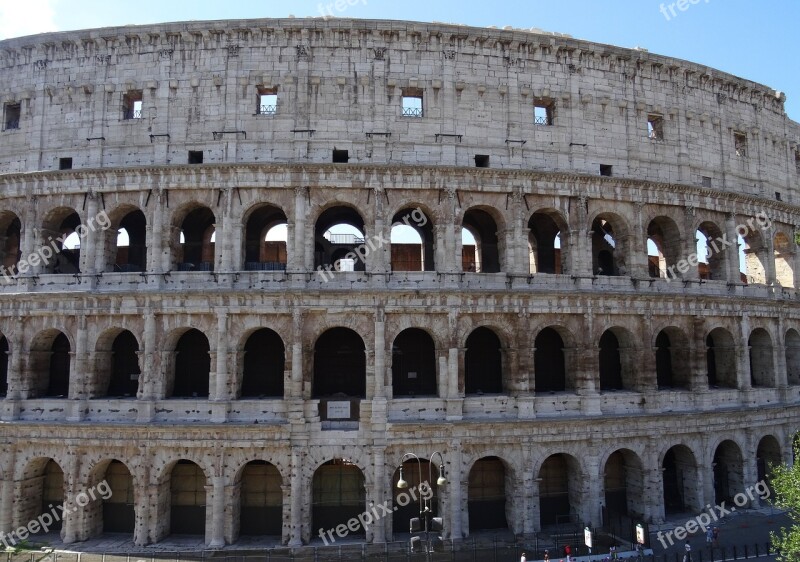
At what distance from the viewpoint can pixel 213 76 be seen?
23.7 meters

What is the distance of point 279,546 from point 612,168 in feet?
71.5

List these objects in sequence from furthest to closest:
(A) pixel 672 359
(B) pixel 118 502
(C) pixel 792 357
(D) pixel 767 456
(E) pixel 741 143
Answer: (C) pixel 792 357 < (E) pixel 741 143 < (D) pixel 767 456 < (A) pixel 672 359 < (B) pixel 118 502

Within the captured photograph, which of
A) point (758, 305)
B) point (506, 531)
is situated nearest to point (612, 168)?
point (758, 305)

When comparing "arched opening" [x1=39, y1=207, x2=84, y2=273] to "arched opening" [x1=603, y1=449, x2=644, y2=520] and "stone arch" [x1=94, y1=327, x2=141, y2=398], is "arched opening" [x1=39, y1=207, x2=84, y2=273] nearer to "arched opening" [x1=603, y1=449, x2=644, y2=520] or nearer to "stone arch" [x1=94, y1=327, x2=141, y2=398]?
"stone arch" [x1=94, y1=327, x2=141, y2=398]

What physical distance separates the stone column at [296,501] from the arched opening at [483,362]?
8.09 metres

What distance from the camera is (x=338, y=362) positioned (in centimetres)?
2388

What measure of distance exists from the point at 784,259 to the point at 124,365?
116 feet

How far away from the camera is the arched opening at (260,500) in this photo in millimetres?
22266

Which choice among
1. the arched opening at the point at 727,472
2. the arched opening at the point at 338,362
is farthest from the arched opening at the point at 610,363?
the arched opening at the point at 338,362

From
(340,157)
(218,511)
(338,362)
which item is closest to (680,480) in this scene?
(338,362)

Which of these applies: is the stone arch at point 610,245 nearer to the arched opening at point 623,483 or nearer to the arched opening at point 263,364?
the arched opening at point 623,483

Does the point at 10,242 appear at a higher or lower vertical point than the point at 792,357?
higher

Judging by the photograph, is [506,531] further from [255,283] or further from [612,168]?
[612,168]

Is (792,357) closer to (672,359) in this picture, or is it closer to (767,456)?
(767,456)
